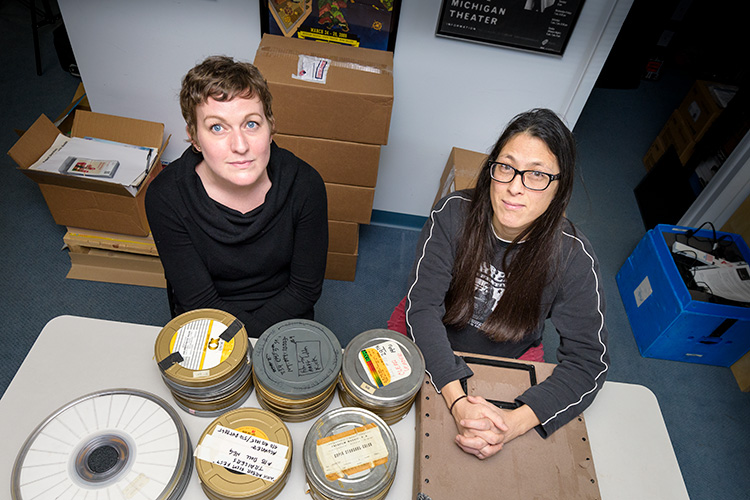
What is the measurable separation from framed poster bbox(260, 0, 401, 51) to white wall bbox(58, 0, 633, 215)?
62mm

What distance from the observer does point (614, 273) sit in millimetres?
2717

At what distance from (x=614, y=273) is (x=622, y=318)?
0.32 metres

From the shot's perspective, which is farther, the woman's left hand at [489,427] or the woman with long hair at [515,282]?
the woman with long hair at [515,282]

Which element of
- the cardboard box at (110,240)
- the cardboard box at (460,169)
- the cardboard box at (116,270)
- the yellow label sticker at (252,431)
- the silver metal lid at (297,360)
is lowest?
the cardboard box at (116,270)

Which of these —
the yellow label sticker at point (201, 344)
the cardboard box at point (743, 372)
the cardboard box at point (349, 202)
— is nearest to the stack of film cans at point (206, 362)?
the yellow label sticker at point (201, 344)

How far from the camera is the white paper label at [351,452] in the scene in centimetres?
90

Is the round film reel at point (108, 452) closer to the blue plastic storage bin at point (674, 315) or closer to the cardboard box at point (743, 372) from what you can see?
the blue plastic storage bin at point (674, 315)

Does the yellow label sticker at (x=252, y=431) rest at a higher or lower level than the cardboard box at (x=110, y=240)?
higher

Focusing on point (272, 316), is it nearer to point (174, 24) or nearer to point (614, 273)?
point (174, 24)

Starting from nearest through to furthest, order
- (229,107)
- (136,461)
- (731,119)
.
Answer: (136,461)
(229,107)
(731,119)

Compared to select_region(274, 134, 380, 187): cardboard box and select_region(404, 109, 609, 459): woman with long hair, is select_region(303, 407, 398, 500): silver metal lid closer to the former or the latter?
A: select_region(404, 109, 609, 459): woman with long hair

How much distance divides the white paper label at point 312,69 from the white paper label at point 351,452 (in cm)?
131

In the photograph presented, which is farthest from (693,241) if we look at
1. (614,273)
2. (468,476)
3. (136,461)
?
(136,461)

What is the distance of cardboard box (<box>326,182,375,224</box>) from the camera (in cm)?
211
